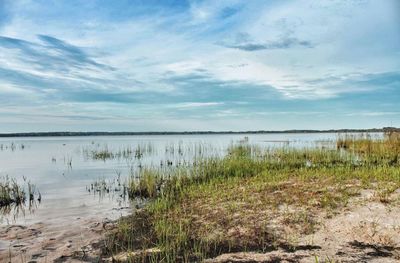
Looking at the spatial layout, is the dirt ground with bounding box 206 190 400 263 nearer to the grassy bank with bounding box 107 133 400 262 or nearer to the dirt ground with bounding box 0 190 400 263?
the dirt ground with bounding box 0 190 400 263

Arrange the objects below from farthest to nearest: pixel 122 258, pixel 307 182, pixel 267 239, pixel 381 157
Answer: pixel 381 157 → pixel 307 182 → pixel 267 239 → pixel 122 258

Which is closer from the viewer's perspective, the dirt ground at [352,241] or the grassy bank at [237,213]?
the dirt ground at [352,241]

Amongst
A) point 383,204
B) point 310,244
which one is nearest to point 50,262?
point 310,244

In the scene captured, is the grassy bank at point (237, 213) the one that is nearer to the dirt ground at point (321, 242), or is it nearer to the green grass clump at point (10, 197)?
the dirt ground at point (321, 242)

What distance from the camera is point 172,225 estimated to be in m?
8.38

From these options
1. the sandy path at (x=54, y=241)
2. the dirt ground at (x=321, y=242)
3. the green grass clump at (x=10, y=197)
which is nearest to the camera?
the dirt ground at (x=321, y=242)

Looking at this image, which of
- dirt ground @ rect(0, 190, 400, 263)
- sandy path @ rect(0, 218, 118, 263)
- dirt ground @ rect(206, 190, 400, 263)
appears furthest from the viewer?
sandy path @ rect(0, 218, 118, 263)

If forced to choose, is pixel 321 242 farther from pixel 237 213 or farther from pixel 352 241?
pixel 237 213

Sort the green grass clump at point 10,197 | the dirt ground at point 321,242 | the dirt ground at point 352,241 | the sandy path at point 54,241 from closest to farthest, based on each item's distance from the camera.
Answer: the dirt ground at point 352,241, the dirt ground at point 321,242, the sandy path at point 54,241, the green grass clump at point 10,197

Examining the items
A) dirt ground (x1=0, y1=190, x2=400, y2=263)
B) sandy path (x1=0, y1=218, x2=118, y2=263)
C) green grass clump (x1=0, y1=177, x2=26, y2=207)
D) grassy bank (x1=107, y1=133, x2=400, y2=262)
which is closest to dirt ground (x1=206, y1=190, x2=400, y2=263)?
dirt ground (x1=0, y1=190, x2=400, y2=263)

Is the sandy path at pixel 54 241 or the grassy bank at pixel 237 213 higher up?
the grassy bank at pixel 237 213

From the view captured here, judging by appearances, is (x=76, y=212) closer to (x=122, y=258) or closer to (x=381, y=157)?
(x=122, y=258)

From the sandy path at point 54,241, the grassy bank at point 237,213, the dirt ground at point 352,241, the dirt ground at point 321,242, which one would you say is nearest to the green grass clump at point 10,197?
the sandy path at point 54,241

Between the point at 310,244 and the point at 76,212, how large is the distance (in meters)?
7.95
